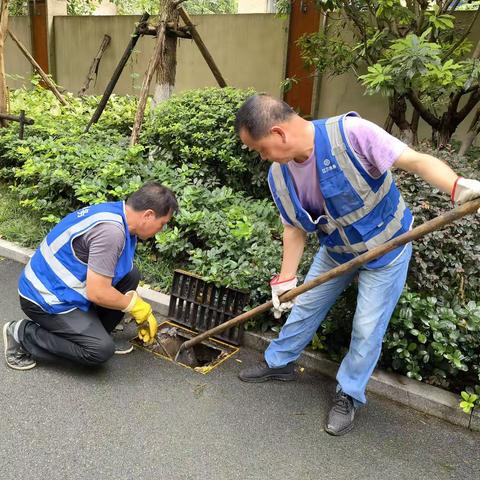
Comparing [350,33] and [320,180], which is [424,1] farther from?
[320,180]

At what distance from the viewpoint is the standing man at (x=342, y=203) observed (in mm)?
2125

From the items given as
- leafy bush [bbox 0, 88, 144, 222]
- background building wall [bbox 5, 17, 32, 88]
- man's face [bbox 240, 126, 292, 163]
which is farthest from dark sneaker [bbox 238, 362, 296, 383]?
background building wall [bbox 5, 17, 32, 88]

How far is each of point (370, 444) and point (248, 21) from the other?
752cm

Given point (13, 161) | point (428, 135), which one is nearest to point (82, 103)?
point (13, 161)

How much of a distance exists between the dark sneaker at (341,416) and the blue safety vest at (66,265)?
60.1 inches

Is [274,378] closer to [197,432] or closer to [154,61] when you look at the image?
[197,432]

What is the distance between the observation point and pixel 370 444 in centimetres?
256

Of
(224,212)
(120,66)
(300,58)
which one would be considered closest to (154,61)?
(120,66)

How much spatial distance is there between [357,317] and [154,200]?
1.31 metres

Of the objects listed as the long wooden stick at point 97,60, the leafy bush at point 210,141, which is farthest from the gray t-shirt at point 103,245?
the long wooden stick at point 97,60

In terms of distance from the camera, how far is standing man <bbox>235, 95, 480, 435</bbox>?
2.12 m

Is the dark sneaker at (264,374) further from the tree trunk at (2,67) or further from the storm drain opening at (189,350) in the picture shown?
the tree trunk at (2,67)

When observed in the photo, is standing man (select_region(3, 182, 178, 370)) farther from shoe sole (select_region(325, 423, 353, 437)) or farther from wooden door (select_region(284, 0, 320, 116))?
wooden door (select_region(284, 0, 320, 116))

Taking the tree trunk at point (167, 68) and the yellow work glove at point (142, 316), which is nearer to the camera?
the yellow work glove at point (142, 316)
